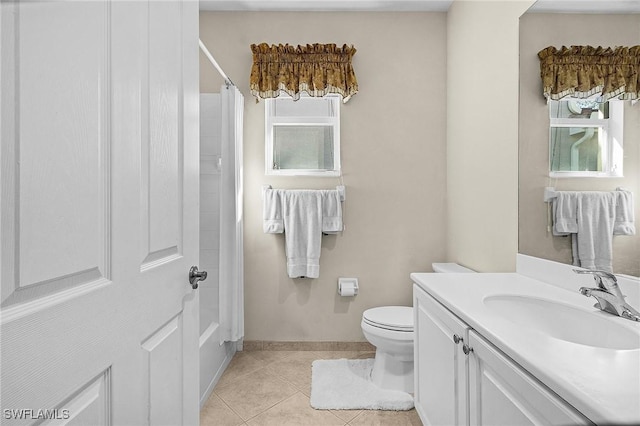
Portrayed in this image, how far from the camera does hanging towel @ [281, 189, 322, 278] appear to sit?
8.20 feet

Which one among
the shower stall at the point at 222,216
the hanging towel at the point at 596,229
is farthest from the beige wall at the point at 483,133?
the shower stall at the point at 222,216

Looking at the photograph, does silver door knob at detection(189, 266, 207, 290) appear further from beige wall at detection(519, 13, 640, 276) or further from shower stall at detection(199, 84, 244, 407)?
beige wall at detection(519, 13, 640, 276)

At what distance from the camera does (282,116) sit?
2.65 meters

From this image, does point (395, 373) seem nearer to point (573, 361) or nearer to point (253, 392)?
point (253, 392)

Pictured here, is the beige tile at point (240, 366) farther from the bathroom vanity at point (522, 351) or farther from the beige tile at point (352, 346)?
the bathroom vanity at point (522, 351)

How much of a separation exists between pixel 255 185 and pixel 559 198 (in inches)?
74.6

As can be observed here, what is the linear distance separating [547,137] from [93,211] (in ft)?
5.29

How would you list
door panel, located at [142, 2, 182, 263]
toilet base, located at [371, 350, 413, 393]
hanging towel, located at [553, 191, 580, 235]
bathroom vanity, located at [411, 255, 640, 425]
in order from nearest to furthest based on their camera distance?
1. bathroom vanity, located at [411, 255, 640, 425]
2. door panel, located at [142, 2, 182, 263]
3. hanging towel, located at [553, 191, 580, 235]
4. toilet base, located at [371, 350, 413, 393]

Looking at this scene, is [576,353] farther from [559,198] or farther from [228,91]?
[228,91]

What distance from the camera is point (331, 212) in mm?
2523

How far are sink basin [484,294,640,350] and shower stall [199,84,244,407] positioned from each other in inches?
63.0

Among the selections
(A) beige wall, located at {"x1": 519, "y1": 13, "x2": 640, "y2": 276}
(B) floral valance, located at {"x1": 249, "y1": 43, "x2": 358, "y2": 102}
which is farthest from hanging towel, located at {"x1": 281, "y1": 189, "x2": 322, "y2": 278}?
(A) beige wall, located at {"x1": 519, "y1": 13, "x2": 640, "y2": 276}

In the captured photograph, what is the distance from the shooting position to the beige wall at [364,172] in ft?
8.52

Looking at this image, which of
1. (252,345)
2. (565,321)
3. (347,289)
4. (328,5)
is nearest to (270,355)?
(252,345)
